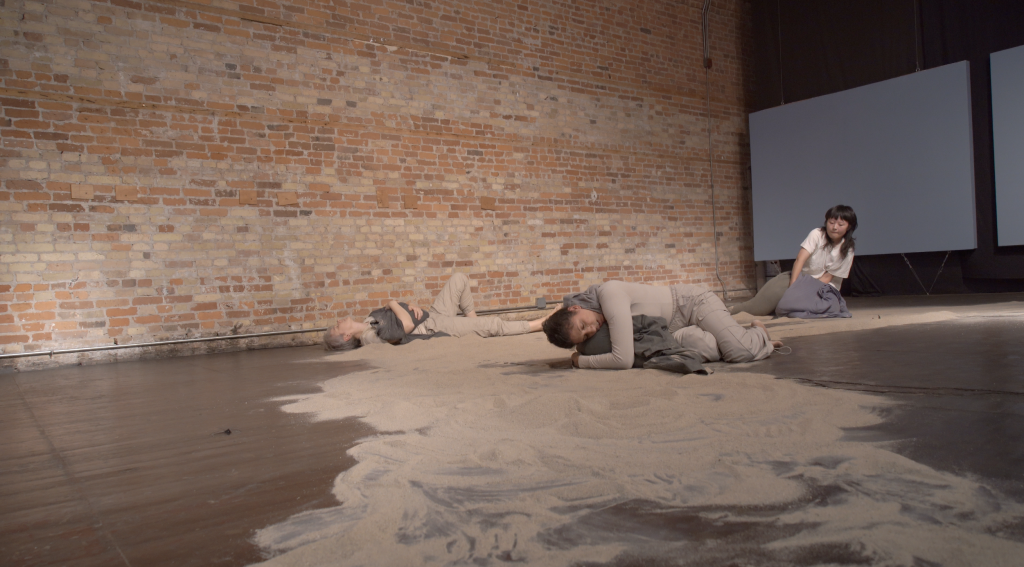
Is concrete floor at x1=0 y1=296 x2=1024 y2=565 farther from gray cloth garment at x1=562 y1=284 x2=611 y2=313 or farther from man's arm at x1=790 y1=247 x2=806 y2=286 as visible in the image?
man's arm at x1=790 y1=247 x2=806 y2=286

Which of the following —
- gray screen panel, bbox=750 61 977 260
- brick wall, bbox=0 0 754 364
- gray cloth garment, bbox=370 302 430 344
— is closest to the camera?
brick wall, bbox=0 0 754 364

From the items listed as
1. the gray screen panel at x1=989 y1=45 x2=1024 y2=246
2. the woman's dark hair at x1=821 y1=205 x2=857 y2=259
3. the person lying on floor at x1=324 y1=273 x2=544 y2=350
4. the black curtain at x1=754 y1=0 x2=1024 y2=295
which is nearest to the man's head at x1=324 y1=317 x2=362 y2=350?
the person lying on floor at x1=324 y1=273 x2=544 y2=350

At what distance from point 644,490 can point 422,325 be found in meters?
4.28

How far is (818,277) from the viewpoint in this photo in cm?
616

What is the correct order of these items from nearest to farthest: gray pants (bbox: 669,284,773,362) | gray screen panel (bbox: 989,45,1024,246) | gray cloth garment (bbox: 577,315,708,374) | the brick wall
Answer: gray cloth garment (bbox: 577,315,708,374)
gray pants (bbox: 669,284,773,362)
the brick wall
gray screen panel (bbox: 989,45,1024,246)

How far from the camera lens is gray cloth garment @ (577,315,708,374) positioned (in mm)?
3369

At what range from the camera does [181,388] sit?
3812 mm

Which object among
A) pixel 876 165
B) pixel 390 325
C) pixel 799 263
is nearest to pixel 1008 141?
pixel 876 165

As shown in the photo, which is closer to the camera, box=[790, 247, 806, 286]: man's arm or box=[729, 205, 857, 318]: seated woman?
box=[729, 205, 857, 318]: seated woman

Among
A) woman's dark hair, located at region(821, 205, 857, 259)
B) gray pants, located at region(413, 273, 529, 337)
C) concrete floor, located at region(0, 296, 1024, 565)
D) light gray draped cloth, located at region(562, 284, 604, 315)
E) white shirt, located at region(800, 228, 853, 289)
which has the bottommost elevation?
concrete floor, located at region(0, 296, 1024, 565)

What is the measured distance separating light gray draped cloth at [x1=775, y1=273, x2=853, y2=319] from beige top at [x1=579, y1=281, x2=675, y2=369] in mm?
2919

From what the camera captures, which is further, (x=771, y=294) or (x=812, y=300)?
(x=771, y=294)

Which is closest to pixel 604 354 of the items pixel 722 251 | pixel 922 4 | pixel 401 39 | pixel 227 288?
pixel 227 288

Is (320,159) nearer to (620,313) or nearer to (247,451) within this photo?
(620,313)
